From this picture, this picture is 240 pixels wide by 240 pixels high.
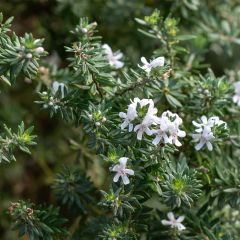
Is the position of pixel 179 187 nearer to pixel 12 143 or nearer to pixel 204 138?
pixel 204 138

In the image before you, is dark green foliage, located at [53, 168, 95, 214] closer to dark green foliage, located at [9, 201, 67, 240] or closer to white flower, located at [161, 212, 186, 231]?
dark green foliage, located at [9, 201, 67, 240]

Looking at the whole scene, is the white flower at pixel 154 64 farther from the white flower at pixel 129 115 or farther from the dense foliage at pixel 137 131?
the white flower at pixel 129 115

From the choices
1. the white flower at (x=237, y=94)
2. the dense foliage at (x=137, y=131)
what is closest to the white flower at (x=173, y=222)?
the dense foliage at (x=137, y=131)

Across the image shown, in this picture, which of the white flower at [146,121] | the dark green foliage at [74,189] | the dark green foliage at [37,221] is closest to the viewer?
the white flower at [146,121]

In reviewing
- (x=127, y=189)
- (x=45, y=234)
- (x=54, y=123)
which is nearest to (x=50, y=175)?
(x=54, y=123)

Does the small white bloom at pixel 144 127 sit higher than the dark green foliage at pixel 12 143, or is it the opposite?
the small white bloom at pixel 144 127

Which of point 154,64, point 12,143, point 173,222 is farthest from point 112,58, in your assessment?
point 173,222

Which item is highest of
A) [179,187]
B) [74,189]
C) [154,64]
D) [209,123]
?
[154,64]
